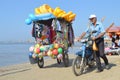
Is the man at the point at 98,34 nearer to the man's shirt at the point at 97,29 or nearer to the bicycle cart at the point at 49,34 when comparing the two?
the man's shirt at the point at 97,29

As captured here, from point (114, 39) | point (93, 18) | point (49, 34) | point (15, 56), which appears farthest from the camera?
point (15, 56)

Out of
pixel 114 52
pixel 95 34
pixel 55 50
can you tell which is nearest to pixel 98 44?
pixel 95 34

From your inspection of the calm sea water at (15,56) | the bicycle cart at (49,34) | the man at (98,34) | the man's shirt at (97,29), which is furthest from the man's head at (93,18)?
the calm sea water at (15,56)

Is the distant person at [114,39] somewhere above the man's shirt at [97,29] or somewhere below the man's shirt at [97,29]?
below

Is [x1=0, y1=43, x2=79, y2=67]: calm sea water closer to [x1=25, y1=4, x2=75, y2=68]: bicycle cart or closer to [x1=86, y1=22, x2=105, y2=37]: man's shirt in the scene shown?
[x1=25, y1=4, x2=75, y2=68]: bicycle cart

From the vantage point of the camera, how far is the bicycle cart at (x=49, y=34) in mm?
11812

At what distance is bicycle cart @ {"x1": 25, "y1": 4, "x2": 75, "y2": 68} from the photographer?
38.8 ft

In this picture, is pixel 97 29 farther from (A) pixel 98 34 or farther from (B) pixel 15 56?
(B) pixel 15 56

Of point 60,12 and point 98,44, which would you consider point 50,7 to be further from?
point 98,44

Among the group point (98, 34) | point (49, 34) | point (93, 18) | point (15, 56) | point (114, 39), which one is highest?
point (93, 18)

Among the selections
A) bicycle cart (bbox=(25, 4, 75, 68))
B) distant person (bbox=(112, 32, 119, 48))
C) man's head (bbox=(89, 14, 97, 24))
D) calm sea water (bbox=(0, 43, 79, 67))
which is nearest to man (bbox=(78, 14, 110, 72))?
man's head (bbox=(89, 14, 97, 24))

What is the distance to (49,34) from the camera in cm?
1237

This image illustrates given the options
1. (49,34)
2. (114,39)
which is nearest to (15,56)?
(114,39)

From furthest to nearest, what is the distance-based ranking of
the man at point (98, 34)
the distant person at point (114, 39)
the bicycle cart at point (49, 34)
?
the distant person at point (114, 39), the bicycle cart at point (49, 34), the man at point (98, 34)
